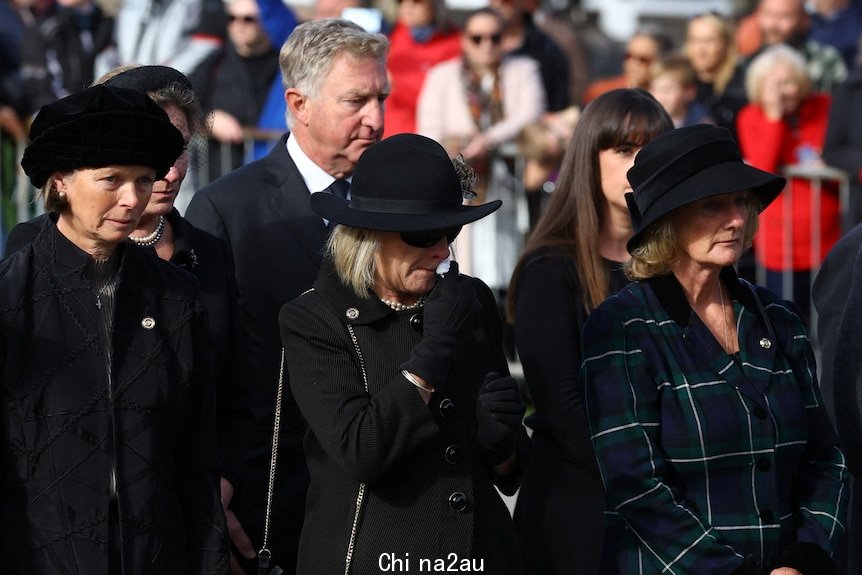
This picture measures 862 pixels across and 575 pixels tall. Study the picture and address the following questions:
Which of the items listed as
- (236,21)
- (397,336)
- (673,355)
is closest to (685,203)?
(673,355)

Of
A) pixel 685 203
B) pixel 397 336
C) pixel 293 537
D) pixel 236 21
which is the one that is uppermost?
pixel 236 21

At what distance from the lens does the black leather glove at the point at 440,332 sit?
12.3ft

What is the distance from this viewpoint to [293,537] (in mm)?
4668

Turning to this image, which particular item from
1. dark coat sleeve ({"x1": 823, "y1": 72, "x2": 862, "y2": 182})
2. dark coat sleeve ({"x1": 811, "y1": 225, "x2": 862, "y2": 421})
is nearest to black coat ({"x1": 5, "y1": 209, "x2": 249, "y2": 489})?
dark coat sleeve ({"x1": 811, "y1": 225, "x2": 862, "y2": 421})

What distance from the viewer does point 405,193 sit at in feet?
12.8

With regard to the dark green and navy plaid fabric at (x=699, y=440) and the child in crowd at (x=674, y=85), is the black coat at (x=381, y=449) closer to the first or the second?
the dark green and navy plaid fabric at (x=699, y=440)

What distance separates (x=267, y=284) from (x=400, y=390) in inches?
47.5

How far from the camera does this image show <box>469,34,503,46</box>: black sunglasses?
9.27 metres

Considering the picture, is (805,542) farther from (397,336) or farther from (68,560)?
(68,560)

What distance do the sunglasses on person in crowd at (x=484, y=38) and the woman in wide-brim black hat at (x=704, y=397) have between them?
5.16m

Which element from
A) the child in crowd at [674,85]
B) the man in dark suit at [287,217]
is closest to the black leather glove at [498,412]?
the man in dark suit at [287,217]

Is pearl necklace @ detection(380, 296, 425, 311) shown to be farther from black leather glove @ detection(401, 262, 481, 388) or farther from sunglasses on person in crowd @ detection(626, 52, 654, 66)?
sunglasses on person in crowd @ detection(626, 52, 654, 66)

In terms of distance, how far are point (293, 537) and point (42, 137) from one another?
1.60 metres

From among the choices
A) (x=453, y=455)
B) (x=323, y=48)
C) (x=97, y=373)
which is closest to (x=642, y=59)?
(x=323, y=48)
